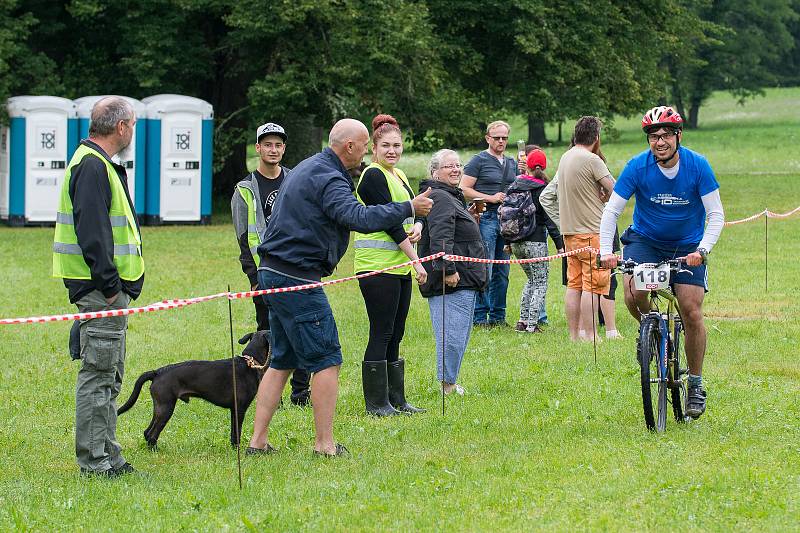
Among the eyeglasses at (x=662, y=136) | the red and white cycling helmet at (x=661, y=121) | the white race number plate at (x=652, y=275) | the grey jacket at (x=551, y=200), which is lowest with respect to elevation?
the grey jacket at (x=551, y=200)

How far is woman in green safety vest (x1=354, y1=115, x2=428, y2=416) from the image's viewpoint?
8570 mm

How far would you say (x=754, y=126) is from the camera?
7262 cm

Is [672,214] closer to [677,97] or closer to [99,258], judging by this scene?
[99,258]

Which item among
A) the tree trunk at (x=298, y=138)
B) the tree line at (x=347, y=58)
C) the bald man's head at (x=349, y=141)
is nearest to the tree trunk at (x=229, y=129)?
the tree line at (x=347, y=58)

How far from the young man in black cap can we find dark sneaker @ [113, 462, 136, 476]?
2156 millimetres

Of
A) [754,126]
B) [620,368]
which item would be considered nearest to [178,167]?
[620,368]

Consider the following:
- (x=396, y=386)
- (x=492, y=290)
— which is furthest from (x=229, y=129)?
(x=396, y=386)

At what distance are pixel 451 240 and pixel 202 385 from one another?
2446 millimetres

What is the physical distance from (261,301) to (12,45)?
59.9ft

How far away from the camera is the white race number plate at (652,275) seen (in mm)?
7707

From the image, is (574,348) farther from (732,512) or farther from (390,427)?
(732,512)

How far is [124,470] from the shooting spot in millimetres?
7148

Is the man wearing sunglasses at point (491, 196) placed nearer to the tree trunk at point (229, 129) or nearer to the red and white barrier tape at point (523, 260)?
the red and white barrier tape at point (523, 260)

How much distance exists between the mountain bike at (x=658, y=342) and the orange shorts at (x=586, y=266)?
11.5 feet
